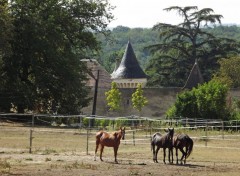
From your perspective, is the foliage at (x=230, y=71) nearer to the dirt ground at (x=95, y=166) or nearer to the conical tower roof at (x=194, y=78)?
the conical tower roof at (x=194, y=78)

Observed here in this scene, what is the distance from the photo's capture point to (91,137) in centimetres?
3250

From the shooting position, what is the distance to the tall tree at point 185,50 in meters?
69.0

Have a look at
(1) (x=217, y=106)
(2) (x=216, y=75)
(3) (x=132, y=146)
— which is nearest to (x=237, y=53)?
(2) (x=216, y=75)

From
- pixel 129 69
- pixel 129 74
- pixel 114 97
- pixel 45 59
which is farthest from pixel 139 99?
pixel 129 69

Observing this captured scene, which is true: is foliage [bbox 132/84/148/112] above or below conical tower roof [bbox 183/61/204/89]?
below

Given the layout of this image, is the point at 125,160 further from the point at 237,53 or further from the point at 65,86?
the point at 237,53

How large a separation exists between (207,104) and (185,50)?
75.9 feet

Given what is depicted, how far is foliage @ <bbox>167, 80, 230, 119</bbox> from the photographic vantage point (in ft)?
161

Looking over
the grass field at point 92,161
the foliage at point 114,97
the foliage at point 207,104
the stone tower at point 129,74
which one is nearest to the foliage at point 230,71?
the foliage at point 114,97

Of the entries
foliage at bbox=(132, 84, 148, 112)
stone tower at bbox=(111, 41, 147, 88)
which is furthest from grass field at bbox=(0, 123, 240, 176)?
stone tower at bbox=(111, 41, 147, 88)

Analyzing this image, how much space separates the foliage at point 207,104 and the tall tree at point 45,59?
921cm

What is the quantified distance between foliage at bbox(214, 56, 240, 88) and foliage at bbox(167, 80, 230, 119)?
1462 cm

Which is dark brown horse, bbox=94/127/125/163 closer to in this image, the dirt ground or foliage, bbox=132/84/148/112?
the dirt ground

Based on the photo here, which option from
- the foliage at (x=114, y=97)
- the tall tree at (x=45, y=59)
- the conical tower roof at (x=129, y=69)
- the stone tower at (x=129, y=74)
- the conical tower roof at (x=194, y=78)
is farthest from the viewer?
the conical tower roof at (x=129, y=69)
